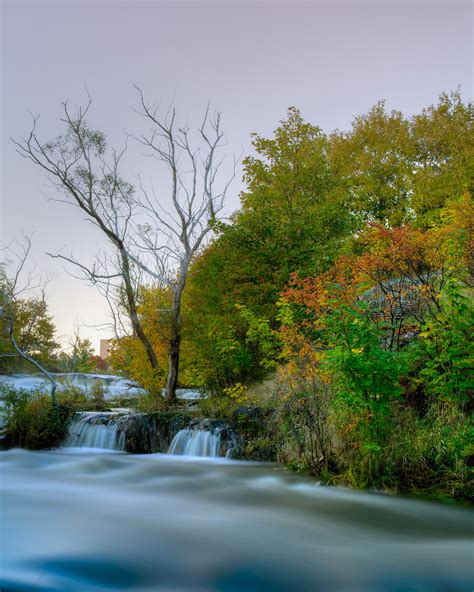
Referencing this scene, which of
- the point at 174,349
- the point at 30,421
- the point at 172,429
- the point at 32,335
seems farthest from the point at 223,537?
the point at 32,335

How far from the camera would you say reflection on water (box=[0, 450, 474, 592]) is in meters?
4.63

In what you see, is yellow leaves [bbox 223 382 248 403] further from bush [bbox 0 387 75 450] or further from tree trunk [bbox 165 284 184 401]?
bush [bbox 0 387 75 450]

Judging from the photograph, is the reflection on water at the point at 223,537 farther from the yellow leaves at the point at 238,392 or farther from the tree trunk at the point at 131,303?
the tree trunk at the point at 131,303

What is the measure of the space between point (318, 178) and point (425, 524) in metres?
13.7

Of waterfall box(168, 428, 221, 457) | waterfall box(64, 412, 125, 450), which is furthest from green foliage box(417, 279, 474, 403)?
waterfall box(64, 412, 125, 450)

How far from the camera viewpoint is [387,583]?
4.57 m

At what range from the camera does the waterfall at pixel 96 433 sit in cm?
1262

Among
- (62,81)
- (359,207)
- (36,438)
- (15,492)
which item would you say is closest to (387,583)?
(15,492)

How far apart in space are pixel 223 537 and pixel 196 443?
5.76 m

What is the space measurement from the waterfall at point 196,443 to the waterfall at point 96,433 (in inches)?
61.7

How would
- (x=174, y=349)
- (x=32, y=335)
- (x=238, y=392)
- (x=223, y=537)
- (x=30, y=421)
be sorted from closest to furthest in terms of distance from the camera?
(x=223, y=537)
(x=238, y=392)
(x=30, y=421)
(x=174, y=349)
(x=32, y=335)

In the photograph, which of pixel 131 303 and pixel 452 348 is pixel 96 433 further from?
pixel 452 348

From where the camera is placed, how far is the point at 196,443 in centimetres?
1154

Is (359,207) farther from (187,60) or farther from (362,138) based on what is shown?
(187,60)
